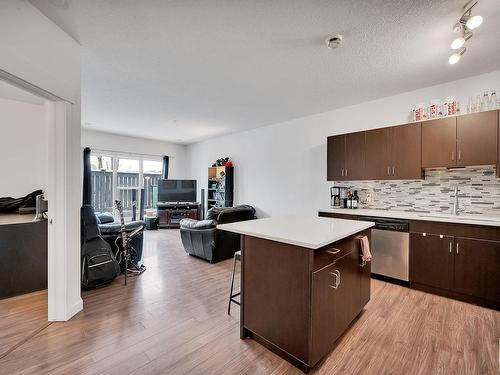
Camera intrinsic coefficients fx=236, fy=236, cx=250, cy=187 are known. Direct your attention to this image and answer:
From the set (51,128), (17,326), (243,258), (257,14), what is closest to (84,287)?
(17,326)

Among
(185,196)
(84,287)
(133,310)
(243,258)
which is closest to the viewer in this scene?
(243,258)

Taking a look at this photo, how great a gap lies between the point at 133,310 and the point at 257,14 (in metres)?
2.98

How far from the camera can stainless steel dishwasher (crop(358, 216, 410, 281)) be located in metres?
2.97

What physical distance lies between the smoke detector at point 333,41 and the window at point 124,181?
6285 mm

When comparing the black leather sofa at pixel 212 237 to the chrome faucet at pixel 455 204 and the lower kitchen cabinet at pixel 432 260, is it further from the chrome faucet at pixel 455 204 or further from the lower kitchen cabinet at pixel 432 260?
the chrome faucet at pixel 455 204

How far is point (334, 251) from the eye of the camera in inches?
68.9

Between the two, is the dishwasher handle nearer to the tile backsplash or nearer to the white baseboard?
the tile backsplash

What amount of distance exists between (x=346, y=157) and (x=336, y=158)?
167mm

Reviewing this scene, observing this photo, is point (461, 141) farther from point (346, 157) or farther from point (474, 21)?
point (474, 21)

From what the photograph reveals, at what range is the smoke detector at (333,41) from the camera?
2.15 meters

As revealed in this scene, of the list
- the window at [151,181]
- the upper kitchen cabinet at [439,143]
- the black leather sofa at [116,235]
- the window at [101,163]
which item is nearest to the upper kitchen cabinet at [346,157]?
the upper kitchen cabinet at [439,143]

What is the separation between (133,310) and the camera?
7.93 ft

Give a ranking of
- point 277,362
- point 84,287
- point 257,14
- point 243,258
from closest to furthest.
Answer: point 277,362, point 257,14, point 243,258, point 84,287

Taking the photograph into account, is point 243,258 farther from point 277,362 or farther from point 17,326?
point 17,326
